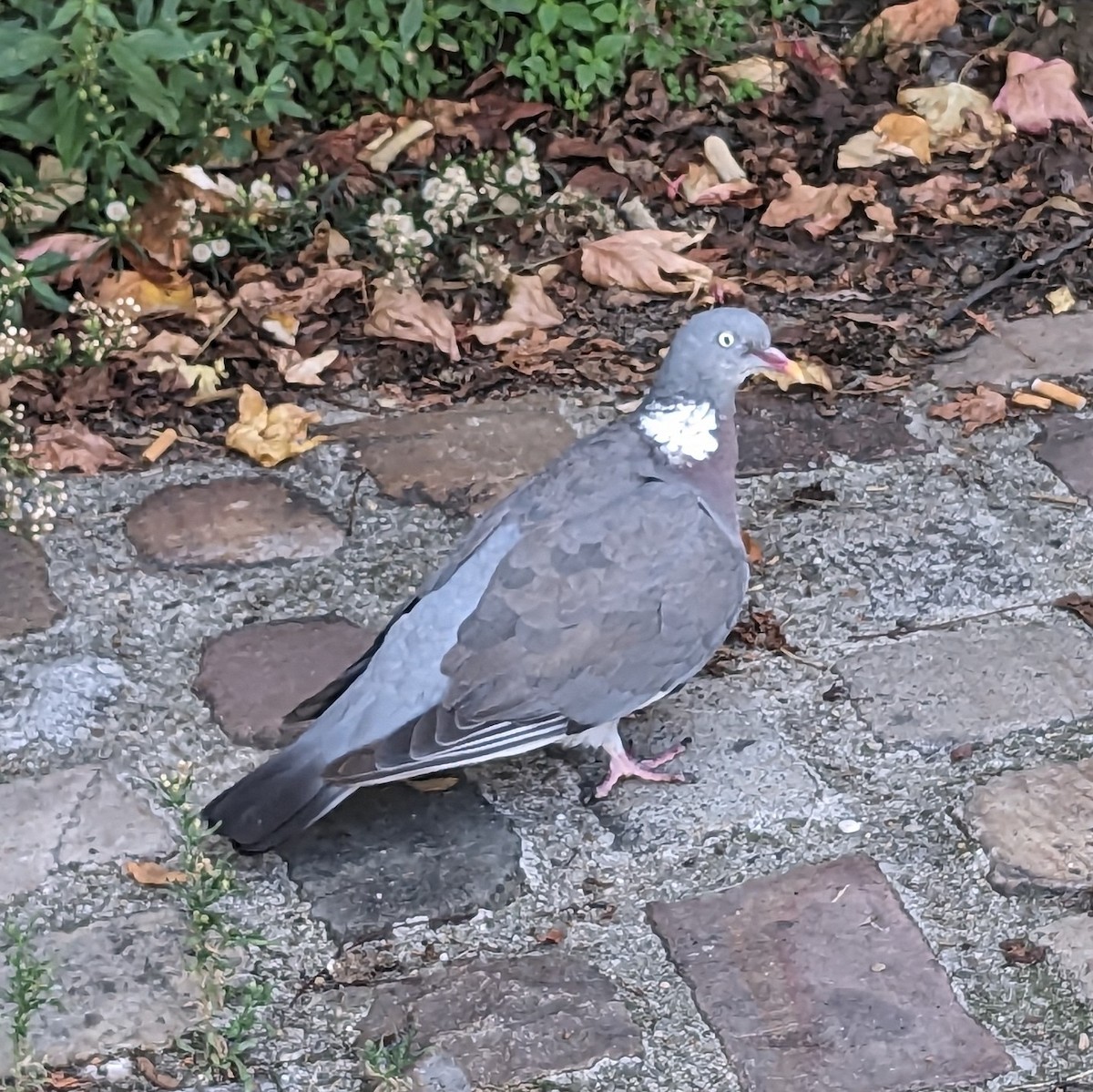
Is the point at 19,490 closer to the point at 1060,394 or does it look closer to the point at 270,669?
the point at 270,669

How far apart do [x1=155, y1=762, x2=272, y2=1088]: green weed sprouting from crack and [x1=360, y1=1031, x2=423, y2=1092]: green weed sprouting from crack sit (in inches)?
5.8

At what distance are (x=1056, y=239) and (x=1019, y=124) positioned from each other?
468 mm

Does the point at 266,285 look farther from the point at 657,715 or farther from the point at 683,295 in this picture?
the point at 657,715

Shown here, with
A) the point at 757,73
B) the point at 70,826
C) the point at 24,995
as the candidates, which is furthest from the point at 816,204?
the point at 24,995

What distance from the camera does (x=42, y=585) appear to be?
3.08 m

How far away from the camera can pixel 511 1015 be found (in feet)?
7.57

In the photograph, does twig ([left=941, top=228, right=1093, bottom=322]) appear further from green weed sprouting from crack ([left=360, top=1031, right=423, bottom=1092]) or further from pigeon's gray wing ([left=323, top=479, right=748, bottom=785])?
green weed sprouting from crack ([left=360, top=1031, right=423, bottom=1092])

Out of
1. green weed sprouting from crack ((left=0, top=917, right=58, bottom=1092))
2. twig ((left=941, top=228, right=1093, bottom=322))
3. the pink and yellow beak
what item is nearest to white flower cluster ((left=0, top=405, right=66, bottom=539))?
green weed sprouting from crack ((left=0, top=917, right=58, bottom=1092))

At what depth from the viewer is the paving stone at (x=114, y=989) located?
2.25m

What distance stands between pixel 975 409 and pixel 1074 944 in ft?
4.83

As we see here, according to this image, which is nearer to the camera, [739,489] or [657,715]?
[657,715]

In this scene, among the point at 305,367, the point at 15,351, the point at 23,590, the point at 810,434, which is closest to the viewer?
the point at 23,590

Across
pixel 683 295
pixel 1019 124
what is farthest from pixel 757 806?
pixel 1019 124

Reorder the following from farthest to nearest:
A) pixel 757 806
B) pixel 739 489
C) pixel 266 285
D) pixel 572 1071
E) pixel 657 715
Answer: pixel 266 285
pixel 739 489
pixel 657 715
pixel 757 806
pixel 572 1071
